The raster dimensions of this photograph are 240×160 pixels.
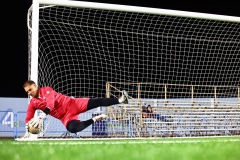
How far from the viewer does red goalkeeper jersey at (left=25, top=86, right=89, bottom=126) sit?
7777 millimetres

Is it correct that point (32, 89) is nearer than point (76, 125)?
Yes

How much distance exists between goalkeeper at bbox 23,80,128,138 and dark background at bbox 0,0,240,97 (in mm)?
8700

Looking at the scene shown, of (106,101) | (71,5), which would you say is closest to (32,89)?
(106,101)

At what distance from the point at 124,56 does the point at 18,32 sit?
924cm

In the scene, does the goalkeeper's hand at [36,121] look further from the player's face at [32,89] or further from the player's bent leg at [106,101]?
the player's bent leg at [106,101]

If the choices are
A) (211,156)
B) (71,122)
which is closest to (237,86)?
(71,122)

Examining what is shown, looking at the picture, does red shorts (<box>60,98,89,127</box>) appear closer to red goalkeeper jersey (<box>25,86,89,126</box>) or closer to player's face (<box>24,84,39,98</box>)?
red goalkeeper jersey (<box>25,86,89,126</box>)

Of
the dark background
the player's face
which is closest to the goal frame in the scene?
the player's face

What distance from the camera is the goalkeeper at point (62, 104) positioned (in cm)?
774

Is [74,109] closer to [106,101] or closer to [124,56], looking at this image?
[106,101]

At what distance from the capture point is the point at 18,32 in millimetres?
18562

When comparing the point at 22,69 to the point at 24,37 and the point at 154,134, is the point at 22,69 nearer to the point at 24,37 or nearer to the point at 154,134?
the point at 24,37

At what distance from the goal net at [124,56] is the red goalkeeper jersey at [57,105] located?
0.51m

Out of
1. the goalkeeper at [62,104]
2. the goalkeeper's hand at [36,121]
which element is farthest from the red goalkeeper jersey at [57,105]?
the goalkeeper's hand at [36,121]
